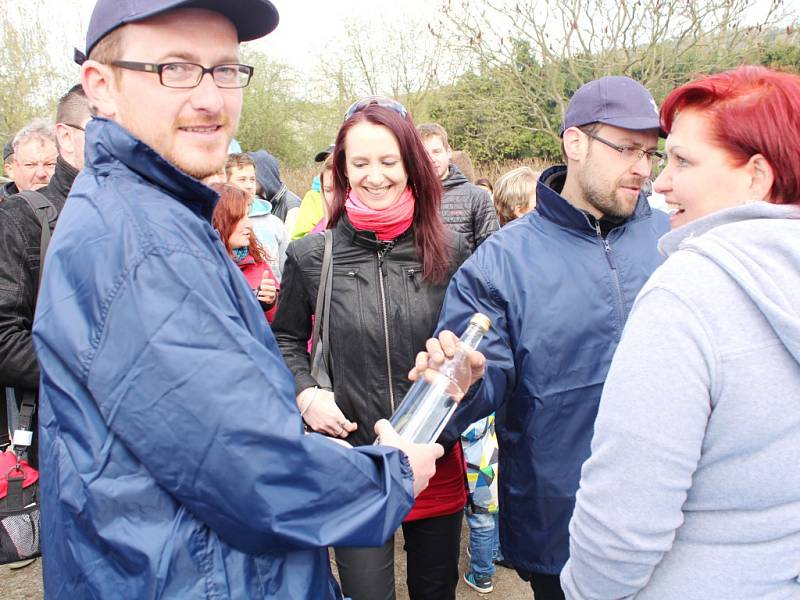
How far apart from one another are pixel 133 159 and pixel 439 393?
1.12m

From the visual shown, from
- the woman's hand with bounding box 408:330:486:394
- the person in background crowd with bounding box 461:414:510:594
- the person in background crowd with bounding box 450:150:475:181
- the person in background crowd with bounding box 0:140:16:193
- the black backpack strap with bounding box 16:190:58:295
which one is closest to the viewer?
the woman's hand with bounding box 408:330:486:394

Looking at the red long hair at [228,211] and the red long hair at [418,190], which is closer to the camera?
the red long hair at [418,190]

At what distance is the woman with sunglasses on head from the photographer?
2375mm

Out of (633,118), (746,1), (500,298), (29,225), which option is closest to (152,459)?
(500,298)

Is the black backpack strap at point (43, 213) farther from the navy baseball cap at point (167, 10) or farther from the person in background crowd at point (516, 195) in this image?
the person in background crowd at point (516, 195)

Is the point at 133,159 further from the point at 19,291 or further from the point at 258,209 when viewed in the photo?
the point at 258,209

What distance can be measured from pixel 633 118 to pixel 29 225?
239cm

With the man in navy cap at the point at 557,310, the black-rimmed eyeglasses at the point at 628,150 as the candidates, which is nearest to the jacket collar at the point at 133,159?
the man in navy cap at the point at 557,310

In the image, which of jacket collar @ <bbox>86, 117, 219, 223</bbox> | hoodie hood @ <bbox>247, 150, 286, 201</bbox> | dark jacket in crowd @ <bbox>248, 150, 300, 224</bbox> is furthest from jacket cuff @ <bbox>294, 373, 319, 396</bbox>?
hoodie hood @ <bbox>247, 150, 286, 201</bbox>

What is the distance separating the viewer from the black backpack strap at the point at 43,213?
8.77ft

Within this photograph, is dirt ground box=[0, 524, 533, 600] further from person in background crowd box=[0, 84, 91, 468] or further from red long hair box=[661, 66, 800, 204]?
red long hair box=[661, 66, 800, 204]

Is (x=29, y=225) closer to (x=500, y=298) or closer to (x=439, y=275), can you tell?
(x=439, y=275)

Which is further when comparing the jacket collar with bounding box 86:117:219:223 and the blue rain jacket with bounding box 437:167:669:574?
the blue rain jacket with bounding box 437:167:669:574

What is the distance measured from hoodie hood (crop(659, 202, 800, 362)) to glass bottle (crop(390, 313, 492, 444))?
73 centimetres
